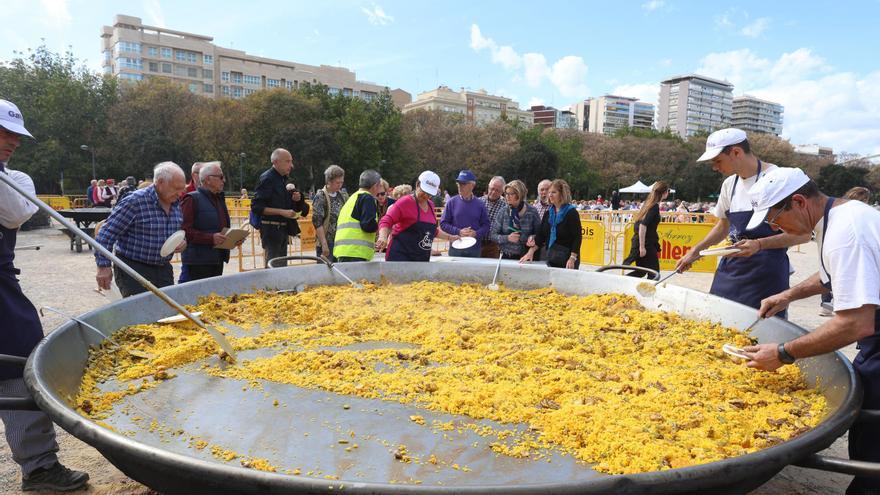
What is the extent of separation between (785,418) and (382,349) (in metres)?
1.85

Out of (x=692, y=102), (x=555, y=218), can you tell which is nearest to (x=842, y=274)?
(x=555, y=218)

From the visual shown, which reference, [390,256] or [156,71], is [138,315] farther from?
[156,71]

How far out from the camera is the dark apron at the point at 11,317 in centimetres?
260

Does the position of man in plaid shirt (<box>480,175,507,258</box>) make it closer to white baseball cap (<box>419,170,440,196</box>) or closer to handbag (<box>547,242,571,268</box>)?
handbag (<box>547,242,571,268</box>)

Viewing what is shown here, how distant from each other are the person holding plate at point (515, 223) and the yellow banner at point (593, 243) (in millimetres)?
6247

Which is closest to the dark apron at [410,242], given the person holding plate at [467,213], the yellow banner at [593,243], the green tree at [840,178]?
the person holding plate at [467,213]

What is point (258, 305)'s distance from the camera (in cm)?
362

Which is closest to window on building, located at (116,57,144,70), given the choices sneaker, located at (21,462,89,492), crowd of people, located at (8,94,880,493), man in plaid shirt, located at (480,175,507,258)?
crowd of people, located at (8,94,880,493)

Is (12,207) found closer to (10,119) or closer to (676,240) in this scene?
(10,119)

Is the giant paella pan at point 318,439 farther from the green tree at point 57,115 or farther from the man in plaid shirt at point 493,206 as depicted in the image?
the green tree at point 57,115

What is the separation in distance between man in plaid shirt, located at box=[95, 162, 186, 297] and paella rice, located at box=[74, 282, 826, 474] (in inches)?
36.2

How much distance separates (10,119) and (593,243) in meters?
11.6

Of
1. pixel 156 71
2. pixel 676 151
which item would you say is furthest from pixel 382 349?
pixel 156 71

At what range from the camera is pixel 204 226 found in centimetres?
494
